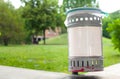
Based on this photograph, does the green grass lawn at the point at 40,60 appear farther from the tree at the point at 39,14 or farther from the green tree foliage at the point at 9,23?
the tree at the point at 39,14

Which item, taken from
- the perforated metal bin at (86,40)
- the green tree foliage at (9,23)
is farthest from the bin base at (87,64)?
the green tree foliage at (9,23)

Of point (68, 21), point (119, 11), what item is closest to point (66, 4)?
point (119, 11)

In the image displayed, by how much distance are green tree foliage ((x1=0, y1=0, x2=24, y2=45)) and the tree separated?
270 inches

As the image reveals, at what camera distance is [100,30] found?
4.70m

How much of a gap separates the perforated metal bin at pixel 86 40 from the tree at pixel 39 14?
42.1 m

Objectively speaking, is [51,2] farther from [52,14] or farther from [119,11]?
[119,11]

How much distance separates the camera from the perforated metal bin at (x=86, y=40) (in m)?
4.54

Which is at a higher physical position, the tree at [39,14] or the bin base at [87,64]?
A: the tree at [39,14]

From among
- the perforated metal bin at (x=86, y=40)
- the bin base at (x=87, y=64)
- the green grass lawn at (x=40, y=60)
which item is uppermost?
the perforated metal bin at (x=86, y=40)

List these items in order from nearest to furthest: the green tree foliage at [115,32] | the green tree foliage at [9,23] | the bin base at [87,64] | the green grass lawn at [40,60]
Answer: the bin base at [87,64] → the green grass lawn at [40,60] → the green tree foliage at [115,32] → the green tree foliage at [9,23]

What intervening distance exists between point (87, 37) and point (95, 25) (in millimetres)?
253

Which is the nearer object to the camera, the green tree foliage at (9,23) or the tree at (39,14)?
the green tree foliage at (9,23)

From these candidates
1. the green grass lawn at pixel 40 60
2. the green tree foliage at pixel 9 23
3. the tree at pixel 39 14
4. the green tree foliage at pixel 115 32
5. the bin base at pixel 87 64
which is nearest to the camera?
the bin base at pixel 87 64

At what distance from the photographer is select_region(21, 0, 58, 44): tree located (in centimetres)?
4744
